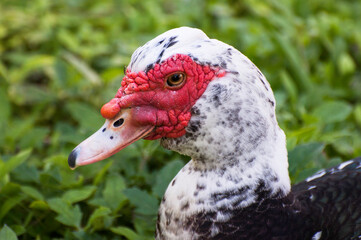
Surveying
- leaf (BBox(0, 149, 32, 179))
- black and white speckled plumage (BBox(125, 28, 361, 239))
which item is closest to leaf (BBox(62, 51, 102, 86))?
leaf (BBox(0, 149, 32, 179))

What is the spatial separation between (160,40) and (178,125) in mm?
263

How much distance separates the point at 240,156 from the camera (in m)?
1.76

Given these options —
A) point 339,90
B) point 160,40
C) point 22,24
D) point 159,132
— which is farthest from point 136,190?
point 22,24

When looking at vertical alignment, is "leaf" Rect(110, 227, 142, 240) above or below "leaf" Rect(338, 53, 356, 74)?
below

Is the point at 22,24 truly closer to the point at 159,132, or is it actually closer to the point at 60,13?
the point at 60,13

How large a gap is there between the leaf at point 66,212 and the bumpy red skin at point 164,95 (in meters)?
0.64

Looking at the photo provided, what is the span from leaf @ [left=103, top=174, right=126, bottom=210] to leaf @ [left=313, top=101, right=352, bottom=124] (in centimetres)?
113

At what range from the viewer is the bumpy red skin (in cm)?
170

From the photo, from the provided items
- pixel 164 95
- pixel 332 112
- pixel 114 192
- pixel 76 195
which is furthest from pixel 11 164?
pixel 332 112

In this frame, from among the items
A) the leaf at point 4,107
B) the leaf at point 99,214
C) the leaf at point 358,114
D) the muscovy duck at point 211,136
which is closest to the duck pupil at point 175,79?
the muscovy duck at point 211,136

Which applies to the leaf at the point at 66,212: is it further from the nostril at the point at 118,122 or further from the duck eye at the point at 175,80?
the duck eye at the point at 175,80

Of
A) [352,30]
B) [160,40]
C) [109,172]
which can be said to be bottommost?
[109,172]

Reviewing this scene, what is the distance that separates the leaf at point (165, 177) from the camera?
91.6 inches

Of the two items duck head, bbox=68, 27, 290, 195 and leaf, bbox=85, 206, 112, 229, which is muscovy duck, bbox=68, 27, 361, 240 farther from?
leaf, bbox=85, 206, 112, 229
